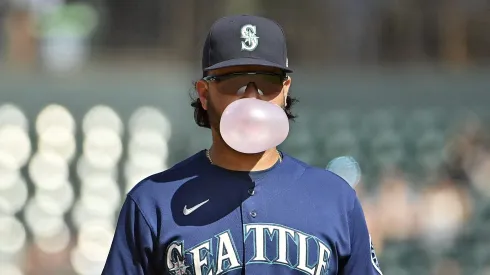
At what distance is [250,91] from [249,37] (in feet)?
0.51

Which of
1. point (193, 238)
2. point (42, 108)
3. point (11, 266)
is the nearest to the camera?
point (193, 238)

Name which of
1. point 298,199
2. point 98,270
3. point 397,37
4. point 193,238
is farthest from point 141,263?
point 397,37

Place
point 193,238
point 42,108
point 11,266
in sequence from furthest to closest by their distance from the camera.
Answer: point 42,108 < point 11,266 < point 193,238

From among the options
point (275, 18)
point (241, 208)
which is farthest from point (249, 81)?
point (275, 18)

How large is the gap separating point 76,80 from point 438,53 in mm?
3369

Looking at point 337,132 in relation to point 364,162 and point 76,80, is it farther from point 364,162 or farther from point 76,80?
point 76,80

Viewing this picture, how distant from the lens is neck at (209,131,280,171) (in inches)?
101

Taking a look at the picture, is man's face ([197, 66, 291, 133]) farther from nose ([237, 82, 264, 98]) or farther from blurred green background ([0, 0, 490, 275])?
blurred green background ([0, 0, 490, 275])

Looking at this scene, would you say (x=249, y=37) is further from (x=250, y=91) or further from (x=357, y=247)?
(x=357, y=247)

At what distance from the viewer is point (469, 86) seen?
30.2ft

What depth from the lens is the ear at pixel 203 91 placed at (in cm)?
257

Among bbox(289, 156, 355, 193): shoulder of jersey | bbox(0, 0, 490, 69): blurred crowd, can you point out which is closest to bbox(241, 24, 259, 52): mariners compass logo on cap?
bbox(289, 156, 355, 193): shoulder of jersey

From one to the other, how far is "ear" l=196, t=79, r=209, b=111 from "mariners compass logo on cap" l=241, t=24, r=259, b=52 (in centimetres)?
15

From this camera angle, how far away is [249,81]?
2488 mm
